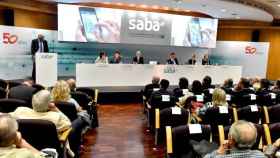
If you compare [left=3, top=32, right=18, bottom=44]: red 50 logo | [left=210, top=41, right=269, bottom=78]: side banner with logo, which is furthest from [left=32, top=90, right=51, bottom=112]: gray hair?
[left=210, top=41, right=269, bottom=78]: side banner with logo

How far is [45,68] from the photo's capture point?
7457 millimetres

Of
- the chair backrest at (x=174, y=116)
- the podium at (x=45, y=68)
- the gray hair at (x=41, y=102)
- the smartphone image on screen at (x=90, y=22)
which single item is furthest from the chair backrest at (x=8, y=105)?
the smartphone image on screen at (x=90, y=22)

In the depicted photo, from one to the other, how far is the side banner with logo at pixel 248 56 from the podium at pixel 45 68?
310 inches

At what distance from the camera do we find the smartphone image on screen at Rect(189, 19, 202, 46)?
10.8m

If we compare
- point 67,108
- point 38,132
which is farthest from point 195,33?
point 38,132

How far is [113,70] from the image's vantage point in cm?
806

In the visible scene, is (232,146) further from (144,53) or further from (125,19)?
(144,53)

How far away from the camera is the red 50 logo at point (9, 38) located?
7895 mm

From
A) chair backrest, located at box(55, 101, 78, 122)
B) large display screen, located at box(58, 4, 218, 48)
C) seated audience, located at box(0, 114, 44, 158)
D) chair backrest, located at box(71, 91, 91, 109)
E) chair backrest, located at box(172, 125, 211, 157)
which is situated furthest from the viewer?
large display screen, located at box(58, 4, 218, 48)

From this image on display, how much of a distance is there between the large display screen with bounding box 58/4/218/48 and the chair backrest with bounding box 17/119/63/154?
676cm

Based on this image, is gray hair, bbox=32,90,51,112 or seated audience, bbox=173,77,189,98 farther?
seated audience, bbox=173,77,189,98

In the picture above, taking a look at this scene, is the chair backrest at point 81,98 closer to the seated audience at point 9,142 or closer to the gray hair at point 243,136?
the seated audience at point 9,142

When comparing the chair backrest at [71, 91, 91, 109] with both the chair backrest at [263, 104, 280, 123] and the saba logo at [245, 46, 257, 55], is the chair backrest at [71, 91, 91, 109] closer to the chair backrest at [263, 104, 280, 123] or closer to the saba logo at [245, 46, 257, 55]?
the chair backrest at [263, 104, 280, 123]

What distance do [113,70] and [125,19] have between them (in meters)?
2.48
